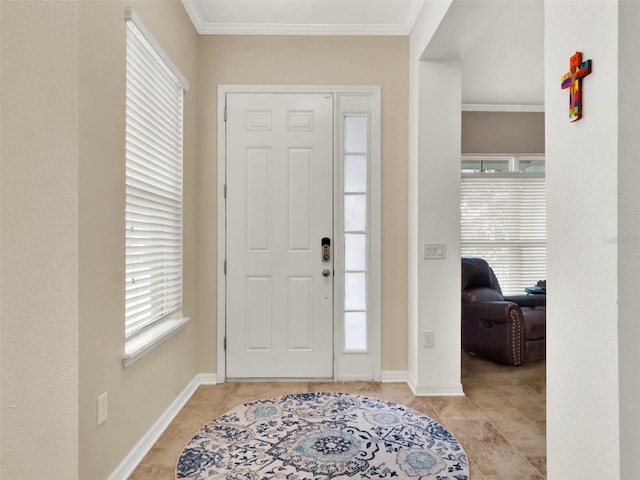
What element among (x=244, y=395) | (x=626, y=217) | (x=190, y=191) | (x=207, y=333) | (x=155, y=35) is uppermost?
(x=155, y=35)

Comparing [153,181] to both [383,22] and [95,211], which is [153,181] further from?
[383,22]

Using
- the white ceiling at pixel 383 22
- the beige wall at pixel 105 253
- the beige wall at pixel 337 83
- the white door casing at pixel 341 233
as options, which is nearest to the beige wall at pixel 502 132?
the white ceiling at pixel 383 22

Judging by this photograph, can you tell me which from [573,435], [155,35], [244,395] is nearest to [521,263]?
[244,395]

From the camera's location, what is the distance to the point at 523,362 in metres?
3.41

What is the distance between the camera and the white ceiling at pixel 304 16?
2.75 m

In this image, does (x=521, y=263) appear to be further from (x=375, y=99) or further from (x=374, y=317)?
(x=375, y=99)

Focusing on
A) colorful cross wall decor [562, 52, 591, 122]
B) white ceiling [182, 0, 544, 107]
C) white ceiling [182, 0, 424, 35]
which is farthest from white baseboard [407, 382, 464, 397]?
white ceiling [182, 0, 424, 35]

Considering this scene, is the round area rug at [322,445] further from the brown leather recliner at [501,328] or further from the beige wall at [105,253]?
the brown leather recliner at [501,328]

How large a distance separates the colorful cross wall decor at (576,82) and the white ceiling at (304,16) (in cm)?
193

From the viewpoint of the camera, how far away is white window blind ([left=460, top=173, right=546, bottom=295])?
15.4ft

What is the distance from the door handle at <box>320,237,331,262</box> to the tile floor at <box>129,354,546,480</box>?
0.98 metres

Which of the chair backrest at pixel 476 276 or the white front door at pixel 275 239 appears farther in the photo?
the chair backrest at pixel 476 276

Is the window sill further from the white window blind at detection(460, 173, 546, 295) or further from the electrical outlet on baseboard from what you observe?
the white window blind at detection(460, 173, 546, 295)

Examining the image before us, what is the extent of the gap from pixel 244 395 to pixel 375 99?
98.0 inches
